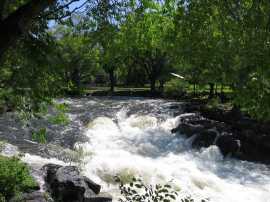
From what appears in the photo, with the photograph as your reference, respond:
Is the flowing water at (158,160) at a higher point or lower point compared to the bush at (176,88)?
lower

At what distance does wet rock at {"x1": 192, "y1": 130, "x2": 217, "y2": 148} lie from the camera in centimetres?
2006

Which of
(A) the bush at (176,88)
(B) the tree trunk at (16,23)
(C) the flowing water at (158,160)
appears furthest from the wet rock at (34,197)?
(A) the bush at (176,88)

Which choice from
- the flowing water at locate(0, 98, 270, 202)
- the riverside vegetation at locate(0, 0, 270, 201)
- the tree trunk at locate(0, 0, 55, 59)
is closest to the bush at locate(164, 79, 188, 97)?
the flowing water at locate(0, 98, 270, 202)

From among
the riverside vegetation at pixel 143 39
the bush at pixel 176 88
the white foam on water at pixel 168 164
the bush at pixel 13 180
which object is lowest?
the white foam on water at pixel 168 164

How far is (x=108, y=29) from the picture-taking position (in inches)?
270

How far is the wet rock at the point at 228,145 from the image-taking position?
19.6 m

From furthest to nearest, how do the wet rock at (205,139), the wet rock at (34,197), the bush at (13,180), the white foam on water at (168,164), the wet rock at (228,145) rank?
the wet rock at (205,139)
the wet rock at (228,145)
the white foam on water at (168,164)
the wet rock at (34,197)
the bush at (13,180)

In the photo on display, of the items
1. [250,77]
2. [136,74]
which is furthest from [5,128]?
[136,74]

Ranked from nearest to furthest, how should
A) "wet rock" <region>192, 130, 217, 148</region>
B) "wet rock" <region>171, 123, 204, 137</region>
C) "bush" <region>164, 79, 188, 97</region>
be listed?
"wet rock" <region>192, 130, 217, 148</region> → "wet rock" <region>171, 123, 204, 137</region> → "bush" <region>164, 79, 188, 97</region>

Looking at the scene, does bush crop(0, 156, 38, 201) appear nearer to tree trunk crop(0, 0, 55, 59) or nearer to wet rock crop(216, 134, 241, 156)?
tree trunk crop(0, 0, 55, 59)

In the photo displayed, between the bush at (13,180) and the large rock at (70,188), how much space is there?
2.49ft

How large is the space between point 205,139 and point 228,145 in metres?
1.14

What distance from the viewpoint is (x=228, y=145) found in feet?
65.2

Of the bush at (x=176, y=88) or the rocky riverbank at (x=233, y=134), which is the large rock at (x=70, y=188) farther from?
the bush at (x=176, y=88)
